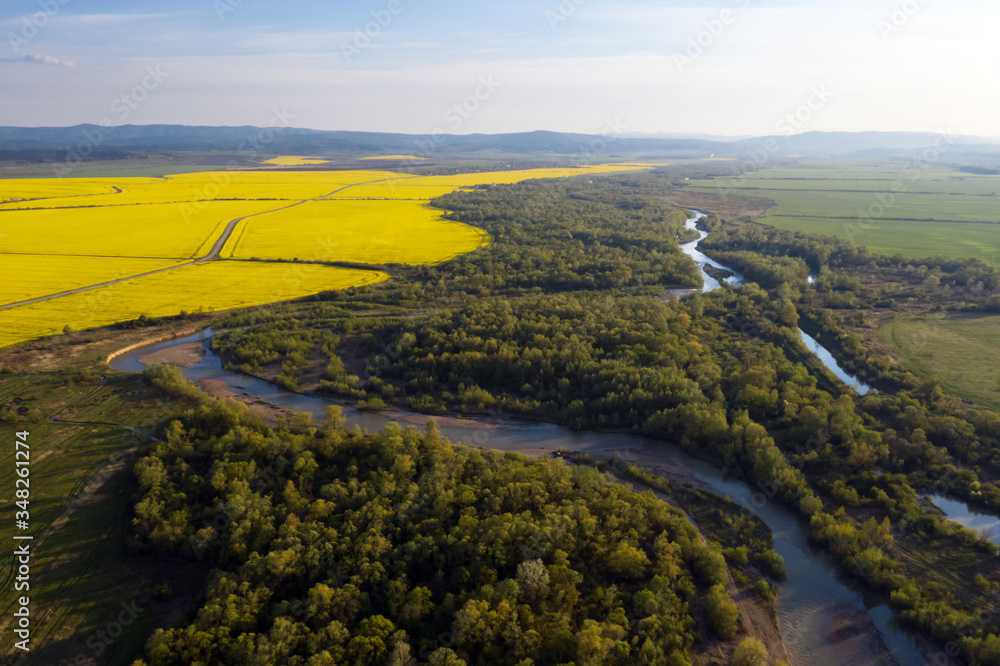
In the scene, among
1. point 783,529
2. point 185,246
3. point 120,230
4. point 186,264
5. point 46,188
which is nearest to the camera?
point 783,529

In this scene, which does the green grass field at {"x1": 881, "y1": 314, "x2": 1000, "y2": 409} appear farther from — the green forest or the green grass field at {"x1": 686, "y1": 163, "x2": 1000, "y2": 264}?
the green grass field at {"x1": 686, "y1": 163, "x2": 1000, "y2": 264}

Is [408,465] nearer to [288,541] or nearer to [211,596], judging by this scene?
[288,541]

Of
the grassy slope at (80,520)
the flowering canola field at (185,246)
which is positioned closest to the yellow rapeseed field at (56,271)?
the flowering canola field at (185,246)

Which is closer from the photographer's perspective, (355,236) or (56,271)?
(56,271)

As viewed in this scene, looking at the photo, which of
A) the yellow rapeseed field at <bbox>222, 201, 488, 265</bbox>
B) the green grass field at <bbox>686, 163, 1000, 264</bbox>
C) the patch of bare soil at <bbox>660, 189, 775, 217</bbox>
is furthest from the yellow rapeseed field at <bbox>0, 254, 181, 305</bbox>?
the patch of bare soil at <bbox>660, 189, 775, 217</bbox>

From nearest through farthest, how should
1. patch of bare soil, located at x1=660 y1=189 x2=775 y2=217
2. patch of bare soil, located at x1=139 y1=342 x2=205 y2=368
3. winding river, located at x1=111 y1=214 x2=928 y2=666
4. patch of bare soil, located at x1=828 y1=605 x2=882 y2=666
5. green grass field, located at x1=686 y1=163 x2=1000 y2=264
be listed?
patch of bare soil, located at x1=828 y1=605 x2=882 y2=666, winding river, located at x1=111 y1=214 x2=928 y2=666, patch of bare soil, located at x1=139 y1=342 x2=205 y2=368, green grass field, located at x1=686 y1=163 x2=1000 y2=264, patch of bare soil, located at x1=660 y1=189 x2=775 y2=217

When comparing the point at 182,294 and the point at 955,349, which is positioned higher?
the point at 182,294

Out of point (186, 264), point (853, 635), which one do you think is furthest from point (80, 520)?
point (186, 264)

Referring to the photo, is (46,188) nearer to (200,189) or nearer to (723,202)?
(200,189)
